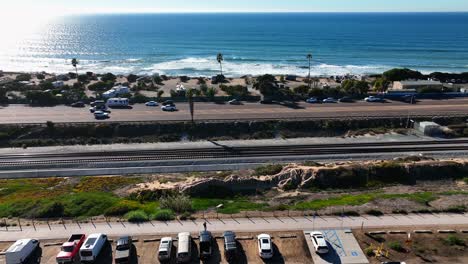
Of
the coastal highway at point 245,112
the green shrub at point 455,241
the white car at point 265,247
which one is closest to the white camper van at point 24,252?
the white car at point 265,247

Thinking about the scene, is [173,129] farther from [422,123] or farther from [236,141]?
[422,123]

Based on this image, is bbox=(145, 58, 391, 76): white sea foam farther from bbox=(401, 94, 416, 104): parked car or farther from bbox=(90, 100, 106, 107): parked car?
bbox=(90, 100, 106, 107): parked car

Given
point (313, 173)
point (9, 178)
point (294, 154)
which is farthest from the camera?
point (294, 154)

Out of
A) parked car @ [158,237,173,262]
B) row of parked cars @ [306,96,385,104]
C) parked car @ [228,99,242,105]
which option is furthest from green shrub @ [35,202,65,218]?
row of parked cars @ [306,96,385,104]

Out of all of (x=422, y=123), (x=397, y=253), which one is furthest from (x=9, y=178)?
(x=422, y=123)

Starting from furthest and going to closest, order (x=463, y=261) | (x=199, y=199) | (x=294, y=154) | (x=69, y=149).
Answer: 1. (x=69, y=149)
2. (x=294, y=154)
3. (x=199, y=199)
4. (x=463, y=261)

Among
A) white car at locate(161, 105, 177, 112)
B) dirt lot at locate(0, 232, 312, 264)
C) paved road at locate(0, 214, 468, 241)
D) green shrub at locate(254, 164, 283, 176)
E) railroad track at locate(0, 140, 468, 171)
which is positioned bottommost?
dirt lot at locate(0, 232, 312, 264)

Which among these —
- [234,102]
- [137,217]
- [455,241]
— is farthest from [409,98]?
[137,217]

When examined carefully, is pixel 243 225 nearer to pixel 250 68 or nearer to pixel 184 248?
pixel 184 248
